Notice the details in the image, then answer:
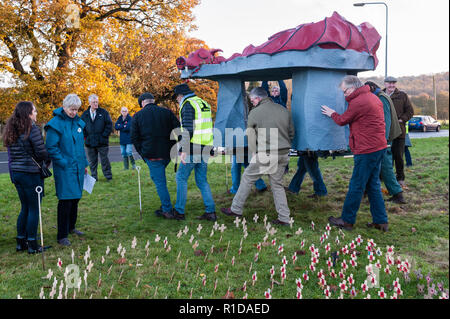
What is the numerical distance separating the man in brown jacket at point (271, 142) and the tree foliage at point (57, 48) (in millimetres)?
14121

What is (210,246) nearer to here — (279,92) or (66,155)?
(66,155)

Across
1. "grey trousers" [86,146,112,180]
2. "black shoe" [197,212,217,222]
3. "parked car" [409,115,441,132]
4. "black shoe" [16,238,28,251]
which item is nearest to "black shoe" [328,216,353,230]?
"black shoe" [197,212,217,222]

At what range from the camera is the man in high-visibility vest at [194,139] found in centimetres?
584

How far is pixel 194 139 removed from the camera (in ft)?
19.2

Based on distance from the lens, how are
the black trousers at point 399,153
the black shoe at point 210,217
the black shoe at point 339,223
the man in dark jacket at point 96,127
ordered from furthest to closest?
the man in dark jacket at point 96,127
the black trousers at point 399,153
the black shoe at point 210,217
the black shoe at point 339,223

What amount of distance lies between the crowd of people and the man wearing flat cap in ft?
3.76

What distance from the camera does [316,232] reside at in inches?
215

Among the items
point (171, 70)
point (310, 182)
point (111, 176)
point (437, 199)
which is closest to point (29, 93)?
point (111, 176)

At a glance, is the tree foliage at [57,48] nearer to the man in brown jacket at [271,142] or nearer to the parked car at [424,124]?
the man in brown jacket at [271,142]

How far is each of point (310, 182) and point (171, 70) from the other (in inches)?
857

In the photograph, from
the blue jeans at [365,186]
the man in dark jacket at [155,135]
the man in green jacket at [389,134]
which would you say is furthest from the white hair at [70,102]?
the man in green jacket at [389,134]

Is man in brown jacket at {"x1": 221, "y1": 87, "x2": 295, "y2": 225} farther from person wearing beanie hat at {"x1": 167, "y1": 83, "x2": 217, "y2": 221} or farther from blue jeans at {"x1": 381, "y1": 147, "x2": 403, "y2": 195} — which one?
blue jeans at {"x1": 381, "y1": 147, "x2": 403, "y2": 195}

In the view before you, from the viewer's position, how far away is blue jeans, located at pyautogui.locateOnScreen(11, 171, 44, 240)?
4762 millimetres

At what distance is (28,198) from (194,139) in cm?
235
